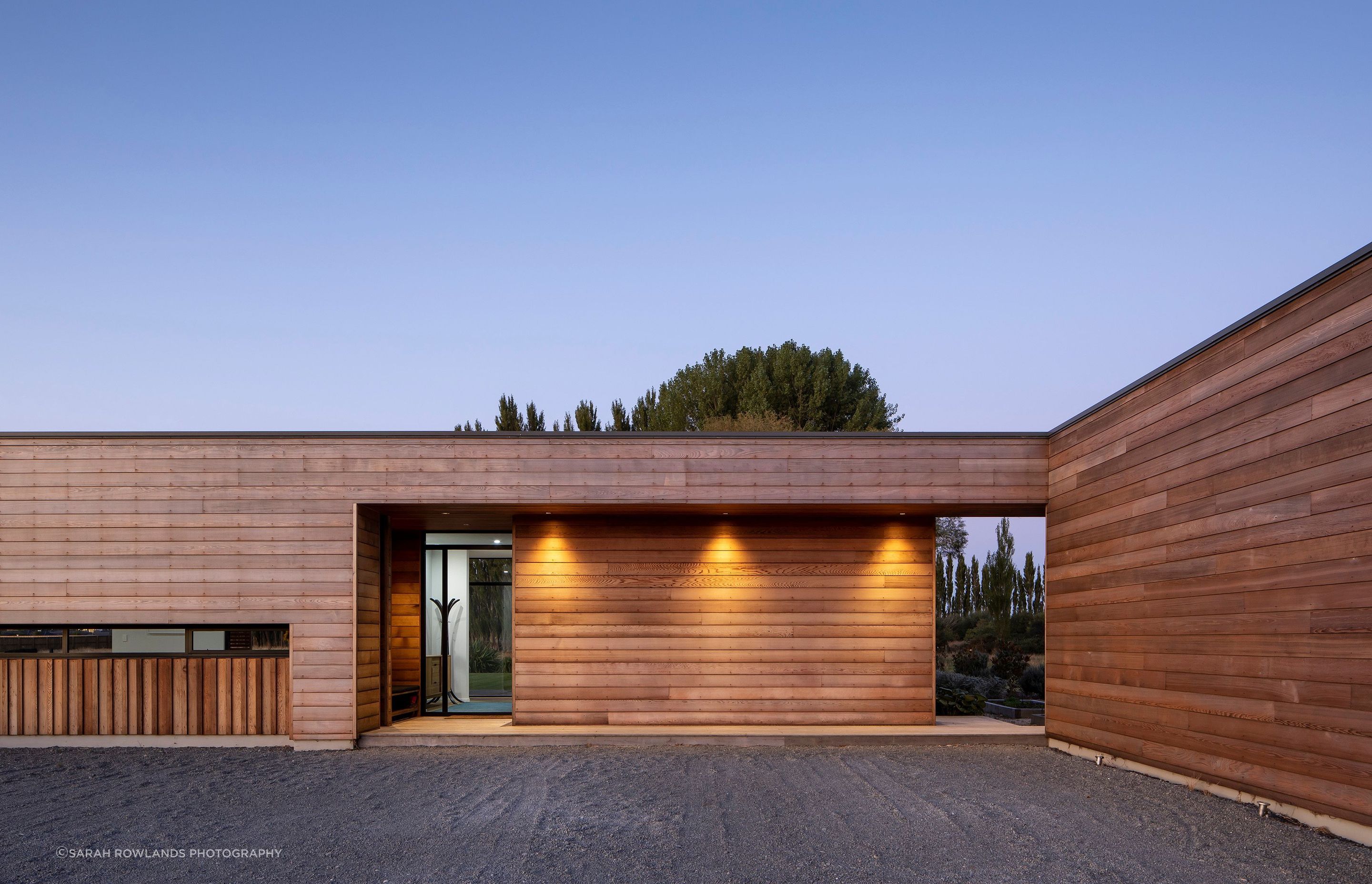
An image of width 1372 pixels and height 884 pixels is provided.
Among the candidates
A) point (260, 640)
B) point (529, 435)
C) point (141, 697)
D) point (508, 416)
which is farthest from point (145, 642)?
point (508, 416)

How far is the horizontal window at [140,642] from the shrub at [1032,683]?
10.4 meters

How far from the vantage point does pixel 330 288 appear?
24.6 meters

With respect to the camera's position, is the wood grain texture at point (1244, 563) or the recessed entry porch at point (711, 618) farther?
the recessed entry porch at point (711, 618)

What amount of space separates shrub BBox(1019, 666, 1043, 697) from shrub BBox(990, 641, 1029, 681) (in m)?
0.10

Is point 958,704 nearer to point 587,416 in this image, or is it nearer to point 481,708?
point 481,708

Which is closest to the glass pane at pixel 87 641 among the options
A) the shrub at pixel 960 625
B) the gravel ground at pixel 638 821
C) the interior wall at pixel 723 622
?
the gravel ground at pixel 638 821

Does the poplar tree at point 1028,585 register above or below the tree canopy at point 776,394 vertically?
below

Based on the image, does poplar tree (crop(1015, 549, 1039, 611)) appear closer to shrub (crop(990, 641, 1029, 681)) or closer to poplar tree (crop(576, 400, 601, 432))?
shrub (crop(990, 641, 1029, 681))

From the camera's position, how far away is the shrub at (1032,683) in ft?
43.8

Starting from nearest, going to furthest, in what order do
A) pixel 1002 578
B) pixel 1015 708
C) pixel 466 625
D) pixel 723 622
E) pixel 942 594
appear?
1. pixel 723 622
2. pixel 1015 708
3. pixel 466 625
4. pixel 1002 578
5. pixel 942 594

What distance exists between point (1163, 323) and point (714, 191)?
260 ft

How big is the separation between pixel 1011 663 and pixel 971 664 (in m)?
1.49

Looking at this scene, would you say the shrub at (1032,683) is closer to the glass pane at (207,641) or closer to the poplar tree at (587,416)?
the glass pane at (207,641)

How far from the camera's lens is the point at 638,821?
5.66 m
